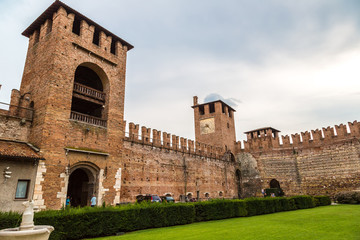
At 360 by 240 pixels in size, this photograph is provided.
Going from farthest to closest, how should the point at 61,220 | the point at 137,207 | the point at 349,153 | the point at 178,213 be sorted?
the point at 349,153
the point at 178,213
the point at 137,207
the point at 61,220

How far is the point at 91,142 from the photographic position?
14328 mm

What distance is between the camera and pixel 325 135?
2792 centimetres

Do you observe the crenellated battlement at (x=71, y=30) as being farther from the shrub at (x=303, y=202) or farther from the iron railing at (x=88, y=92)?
the shrub at (x=303, y=202)

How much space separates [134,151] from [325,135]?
22.4m

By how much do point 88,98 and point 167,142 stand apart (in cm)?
912

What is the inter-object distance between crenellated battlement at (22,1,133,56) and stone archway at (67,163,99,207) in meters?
7.65

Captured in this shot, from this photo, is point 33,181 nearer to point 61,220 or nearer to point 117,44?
point 61,220

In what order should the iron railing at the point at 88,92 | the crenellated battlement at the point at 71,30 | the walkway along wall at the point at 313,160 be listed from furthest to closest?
the walkway along wall at the point at 313,160 → the iron railing at the point at 88,92 → the crenellated battlement at the point at 71,30

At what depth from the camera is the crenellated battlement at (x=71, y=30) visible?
47.9 feet

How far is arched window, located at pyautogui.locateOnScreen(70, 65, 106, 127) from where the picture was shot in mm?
14690

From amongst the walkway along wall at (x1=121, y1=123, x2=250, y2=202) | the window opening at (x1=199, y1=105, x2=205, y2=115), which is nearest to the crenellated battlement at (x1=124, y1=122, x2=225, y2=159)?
the walkway along wall at (x1=121, y1=123, x2=250, y2=202)

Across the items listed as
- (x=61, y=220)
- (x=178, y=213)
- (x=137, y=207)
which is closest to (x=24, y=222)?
(x=61, y=220)

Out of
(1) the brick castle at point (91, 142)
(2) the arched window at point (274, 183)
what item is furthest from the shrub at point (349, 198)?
(2) the arched window at point (274, 183)

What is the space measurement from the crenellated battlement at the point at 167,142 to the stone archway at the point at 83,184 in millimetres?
4326
